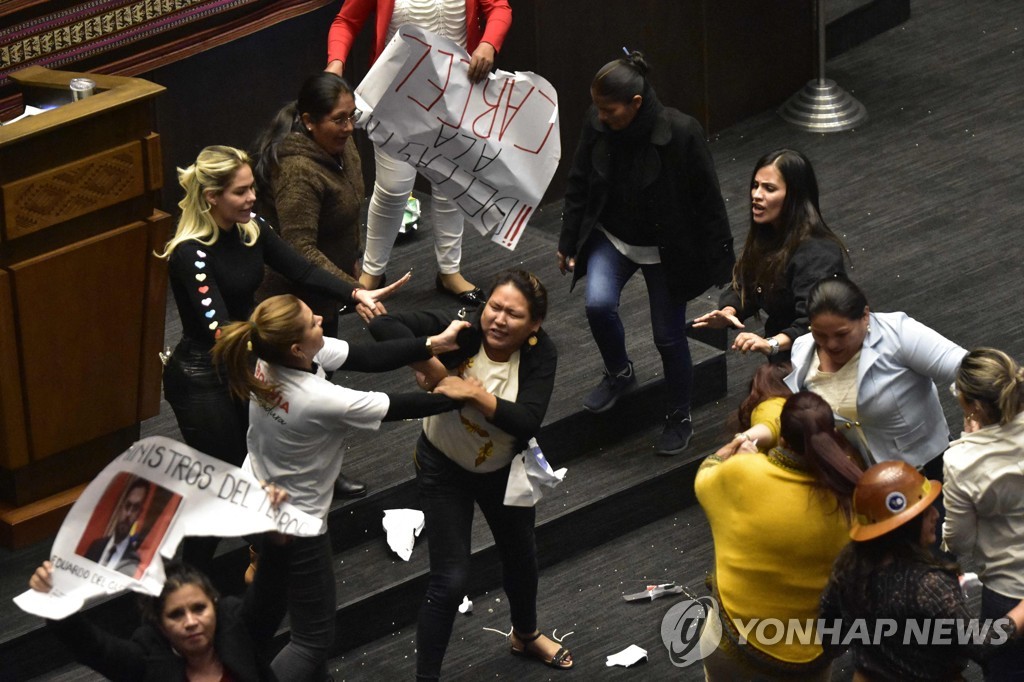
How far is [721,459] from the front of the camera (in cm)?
457

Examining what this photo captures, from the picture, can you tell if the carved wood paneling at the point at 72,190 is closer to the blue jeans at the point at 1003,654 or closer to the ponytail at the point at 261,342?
the ponytail at the point at 261,342

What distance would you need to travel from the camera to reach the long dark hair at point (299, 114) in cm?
564

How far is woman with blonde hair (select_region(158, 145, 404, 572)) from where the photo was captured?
500 cm

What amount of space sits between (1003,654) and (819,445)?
88 centimetres

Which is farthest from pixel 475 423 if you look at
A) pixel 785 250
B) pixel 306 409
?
pixel 785 250

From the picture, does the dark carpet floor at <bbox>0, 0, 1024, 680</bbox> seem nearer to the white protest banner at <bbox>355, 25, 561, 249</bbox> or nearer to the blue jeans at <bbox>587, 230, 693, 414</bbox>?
the blue jeans at <bbox>587, 230, 693, 414</bbox>

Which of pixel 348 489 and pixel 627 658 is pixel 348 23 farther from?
pixel 627 658

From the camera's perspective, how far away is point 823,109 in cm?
913

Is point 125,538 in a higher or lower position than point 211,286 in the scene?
lower

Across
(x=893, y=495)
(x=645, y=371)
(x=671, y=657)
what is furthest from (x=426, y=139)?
(x=893, y=495)

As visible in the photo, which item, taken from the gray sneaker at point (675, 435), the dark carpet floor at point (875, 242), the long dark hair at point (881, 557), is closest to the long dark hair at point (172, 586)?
the dark carpet floor at point (875, 242)

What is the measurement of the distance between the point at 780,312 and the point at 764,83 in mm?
3894

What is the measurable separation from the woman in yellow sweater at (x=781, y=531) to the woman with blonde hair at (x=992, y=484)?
0.41 metres

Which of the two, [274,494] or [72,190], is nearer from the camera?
[274,494]
